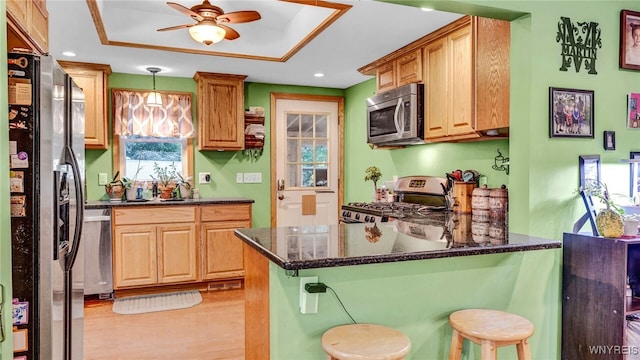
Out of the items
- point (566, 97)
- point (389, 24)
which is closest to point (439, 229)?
point (566, 97)

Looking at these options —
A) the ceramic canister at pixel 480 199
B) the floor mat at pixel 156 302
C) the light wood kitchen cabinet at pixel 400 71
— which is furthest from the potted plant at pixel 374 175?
the floor mat at pixel 156 302

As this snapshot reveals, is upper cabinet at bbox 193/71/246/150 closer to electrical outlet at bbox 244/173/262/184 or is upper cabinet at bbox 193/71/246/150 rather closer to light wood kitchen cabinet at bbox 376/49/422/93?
electrical outlet at bbox 244/173/262/184

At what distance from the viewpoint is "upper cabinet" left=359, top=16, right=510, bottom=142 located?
262cm

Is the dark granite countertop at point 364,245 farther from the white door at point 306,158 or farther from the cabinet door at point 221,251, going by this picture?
the white door at point 306,158

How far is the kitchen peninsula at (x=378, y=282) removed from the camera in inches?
69.9

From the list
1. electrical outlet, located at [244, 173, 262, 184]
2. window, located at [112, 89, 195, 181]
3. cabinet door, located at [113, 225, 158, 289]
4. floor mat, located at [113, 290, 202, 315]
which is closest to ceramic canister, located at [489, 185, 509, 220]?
floor mat, located at [113, 290, 202, 315]

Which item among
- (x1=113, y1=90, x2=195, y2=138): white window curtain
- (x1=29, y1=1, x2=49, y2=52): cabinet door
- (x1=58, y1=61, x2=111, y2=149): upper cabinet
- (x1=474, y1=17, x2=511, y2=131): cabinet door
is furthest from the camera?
(x1=113, y1=90, x2=195, y2=138): white window curtain

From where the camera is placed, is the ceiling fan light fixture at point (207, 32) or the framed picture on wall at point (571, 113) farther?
the ceiling fan light fixture at point (207, 32)

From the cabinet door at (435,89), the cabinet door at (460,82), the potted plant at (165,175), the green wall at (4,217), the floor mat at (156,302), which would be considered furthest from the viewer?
the potted plant at (165,175)

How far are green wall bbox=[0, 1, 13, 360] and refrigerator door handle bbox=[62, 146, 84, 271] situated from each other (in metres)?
0.40

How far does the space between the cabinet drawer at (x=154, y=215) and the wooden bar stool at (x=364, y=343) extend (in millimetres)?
2877

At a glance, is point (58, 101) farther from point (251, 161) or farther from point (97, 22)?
point (251, 161)

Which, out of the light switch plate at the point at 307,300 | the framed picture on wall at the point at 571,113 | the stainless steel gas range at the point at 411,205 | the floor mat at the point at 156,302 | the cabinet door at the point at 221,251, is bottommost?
the floor mat at the point at 156,302

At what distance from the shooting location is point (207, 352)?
9.48 feet
